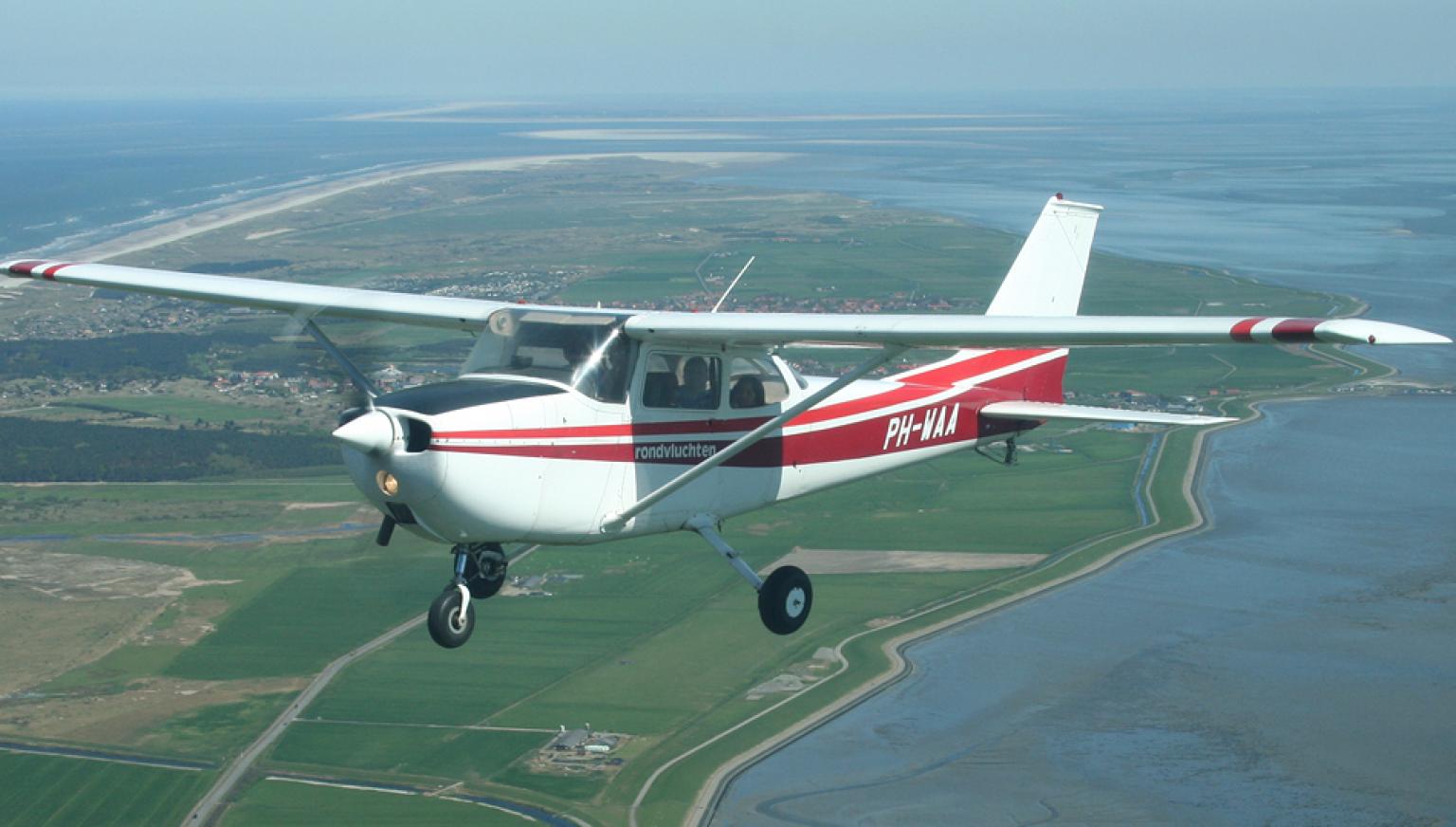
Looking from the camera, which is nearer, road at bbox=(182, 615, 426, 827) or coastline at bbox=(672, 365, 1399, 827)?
road at bbox=(182, 615, 426, 827)

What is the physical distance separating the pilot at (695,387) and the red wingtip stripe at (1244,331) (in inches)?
190

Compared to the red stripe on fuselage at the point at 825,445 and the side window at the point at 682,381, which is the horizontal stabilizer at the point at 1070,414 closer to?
the red stripe on fuselage at the point at 825,445

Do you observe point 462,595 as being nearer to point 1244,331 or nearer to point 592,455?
point 592,455

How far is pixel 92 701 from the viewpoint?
41.4m

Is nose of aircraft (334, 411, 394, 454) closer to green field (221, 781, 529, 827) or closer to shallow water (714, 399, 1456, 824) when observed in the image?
green field (221, 781, 529, 827)

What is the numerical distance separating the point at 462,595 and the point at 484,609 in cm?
3329

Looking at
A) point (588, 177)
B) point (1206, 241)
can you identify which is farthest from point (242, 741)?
point (588, 177)

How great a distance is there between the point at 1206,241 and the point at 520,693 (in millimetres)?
101144

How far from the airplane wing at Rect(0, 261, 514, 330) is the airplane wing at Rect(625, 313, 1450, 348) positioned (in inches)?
72.2

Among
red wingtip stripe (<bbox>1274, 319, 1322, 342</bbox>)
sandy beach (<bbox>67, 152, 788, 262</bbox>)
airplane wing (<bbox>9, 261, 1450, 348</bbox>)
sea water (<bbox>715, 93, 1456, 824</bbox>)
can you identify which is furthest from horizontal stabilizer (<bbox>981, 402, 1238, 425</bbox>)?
sandy beach (<bbox>67, 152, 788, 262</bbox>)

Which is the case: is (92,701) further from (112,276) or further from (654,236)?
(654,236)

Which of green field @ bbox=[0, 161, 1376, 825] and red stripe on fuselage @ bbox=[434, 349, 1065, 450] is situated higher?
red stripe on fuselage @ bbox=[434, 349, 1065, 450]

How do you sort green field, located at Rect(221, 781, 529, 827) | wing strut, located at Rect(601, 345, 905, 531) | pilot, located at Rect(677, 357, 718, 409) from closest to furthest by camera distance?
wing strut, located at Rect(601, 345, 905, 531), pilot, located at Rect(677, 357, 718, 409), green field, located at Rect(221, 781, 529, 827)

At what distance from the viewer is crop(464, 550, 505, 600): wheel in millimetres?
14148
